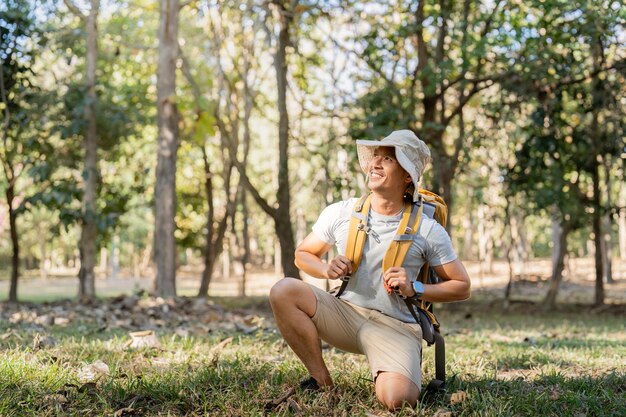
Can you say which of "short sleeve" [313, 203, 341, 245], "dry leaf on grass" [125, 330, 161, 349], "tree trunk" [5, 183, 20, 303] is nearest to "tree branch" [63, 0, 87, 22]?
"tree trunk" [5, 183, 20, 303]

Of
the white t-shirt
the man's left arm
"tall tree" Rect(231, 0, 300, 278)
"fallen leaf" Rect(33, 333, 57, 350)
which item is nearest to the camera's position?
the man's left arm

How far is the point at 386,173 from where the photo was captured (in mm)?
4117

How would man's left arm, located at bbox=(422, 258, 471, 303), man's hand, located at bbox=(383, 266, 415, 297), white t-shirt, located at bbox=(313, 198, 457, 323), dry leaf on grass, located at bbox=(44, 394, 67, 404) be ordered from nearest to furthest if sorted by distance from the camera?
dry leaf on grass, located at bbox=(44, 394, 67, 404), man's hand, located at bbox=(383, 266, 415, 297), man's left arm, located at bbox=(422, 258, 471, 303), white t-shirt, located at bbox=(313, 198, 457, 323)

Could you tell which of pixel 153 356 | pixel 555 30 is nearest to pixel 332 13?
pixel 555 30

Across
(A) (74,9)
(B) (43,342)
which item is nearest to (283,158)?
(A) (74,9)

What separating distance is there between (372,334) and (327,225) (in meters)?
0.66

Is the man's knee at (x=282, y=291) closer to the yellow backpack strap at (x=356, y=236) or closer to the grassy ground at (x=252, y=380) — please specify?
the yellow backpack strap at (x=356, y=236)

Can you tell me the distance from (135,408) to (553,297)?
12.0 m

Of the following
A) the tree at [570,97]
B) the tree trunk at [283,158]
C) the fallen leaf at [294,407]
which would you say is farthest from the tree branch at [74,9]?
the fallen leaf at [294,407]

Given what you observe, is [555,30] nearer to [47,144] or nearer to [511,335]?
[511,335]

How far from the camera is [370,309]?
4.22 m

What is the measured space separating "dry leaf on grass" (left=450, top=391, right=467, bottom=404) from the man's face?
111cm

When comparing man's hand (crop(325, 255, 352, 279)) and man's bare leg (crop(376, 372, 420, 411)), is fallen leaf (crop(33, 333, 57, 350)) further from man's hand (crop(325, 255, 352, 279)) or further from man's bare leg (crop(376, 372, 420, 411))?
man's bare leg (crop(376, 372, 420, 411))

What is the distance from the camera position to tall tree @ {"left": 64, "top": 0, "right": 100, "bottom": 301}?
12664mm
